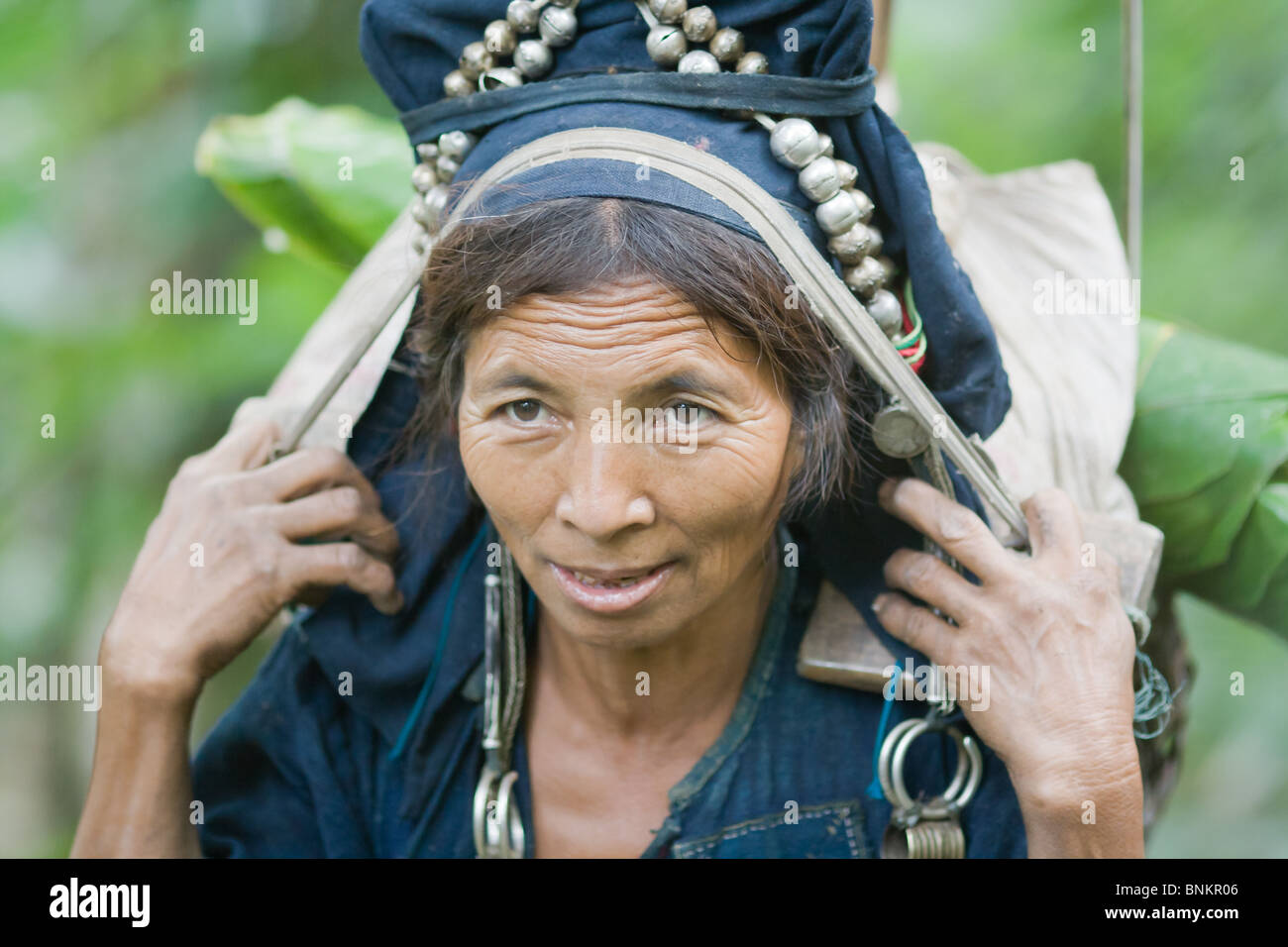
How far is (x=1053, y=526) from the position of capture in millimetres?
1517

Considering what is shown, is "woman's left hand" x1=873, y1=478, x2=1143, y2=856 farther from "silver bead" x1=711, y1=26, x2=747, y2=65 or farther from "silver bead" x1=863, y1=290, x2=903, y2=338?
"silver bead" x1=711, y1=26, x2=747, y2=65

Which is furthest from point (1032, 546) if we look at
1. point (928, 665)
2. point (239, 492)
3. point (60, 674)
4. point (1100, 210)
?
point (60, 674)

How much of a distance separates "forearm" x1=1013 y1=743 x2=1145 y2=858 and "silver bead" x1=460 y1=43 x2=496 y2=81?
114cm

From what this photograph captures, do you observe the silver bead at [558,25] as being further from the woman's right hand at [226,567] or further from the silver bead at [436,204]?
the woman's right hand at [226,567]

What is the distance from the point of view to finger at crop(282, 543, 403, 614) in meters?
1.63

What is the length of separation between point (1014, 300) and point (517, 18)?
98cm

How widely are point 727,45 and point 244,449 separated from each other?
36.1 inches

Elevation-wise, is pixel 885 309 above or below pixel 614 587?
above

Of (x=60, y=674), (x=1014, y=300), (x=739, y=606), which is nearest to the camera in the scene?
(x=739, y=606)

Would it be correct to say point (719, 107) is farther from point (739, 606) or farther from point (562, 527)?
point (739, 606)

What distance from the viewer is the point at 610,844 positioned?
1.70 metres

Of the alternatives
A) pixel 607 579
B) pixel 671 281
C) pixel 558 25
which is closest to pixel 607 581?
pixel 607 579

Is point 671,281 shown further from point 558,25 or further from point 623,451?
point 558,25

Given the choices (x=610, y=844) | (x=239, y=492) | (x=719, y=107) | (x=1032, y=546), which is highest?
(x=719, y=107)
